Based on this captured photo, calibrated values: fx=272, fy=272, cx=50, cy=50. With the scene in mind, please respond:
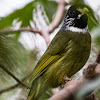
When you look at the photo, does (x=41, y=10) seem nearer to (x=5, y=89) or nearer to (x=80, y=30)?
(x=80, y=30)

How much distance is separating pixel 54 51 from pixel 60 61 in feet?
0.51

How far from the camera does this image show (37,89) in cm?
256

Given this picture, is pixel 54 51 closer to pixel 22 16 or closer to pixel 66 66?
pixel 66 66

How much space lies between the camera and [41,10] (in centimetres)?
296

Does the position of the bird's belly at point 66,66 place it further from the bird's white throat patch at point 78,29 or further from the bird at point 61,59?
the bird's white throat patch at point 78,29

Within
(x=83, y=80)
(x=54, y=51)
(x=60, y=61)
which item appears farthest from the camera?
(x=54, y=51)

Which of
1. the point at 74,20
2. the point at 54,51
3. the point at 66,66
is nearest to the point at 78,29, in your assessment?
the point at 74,20

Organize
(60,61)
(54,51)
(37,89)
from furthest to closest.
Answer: (54,51)
(60,61)
(37,89)

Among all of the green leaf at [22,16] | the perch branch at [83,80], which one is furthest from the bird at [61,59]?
the perch branch at [83,80]

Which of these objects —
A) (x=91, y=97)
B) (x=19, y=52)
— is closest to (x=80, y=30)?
(x=19, y=52)

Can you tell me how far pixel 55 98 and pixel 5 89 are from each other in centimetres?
151

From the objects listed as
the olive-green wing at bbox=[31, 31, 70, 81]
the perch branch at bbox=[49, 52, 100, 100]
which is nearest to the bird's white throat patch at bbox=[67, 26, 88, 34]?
the olive-green wing at bbox=[31, 31, 70, 81]

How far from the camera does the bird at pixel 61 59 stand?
2588 mm

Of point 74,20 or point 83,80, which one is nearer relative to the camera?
point 83,80
